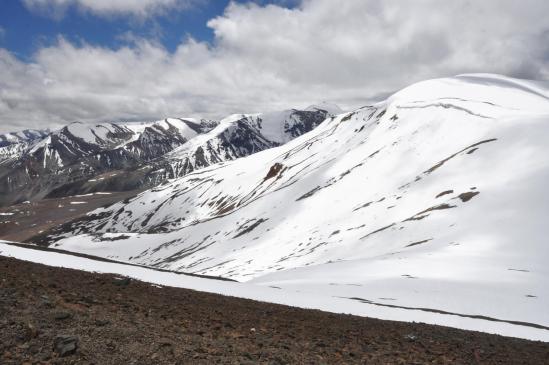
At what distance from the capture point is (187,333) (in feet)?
34.9

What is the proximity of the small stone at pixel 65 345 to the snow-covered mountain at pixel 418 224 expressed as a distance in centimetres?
1828

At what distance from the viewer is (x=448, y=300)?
26.0m

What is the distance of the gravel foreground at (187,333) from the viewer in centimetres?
847

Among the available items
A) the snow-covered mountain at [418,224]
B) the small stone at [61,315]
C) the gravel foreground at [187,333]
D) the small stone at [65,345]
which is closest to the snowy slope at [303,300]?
the snow-covered mountain at [418,224]

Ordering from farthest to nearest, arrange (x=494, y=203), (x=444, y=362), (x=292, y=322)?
1. (x=494, y=203)
2. (x=292, y=322)
3. (x=444, y=362)

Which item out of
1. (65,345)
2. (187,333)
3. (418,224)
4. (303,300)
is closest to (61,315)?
(65,345)

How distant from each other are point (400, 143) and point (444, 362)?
116205mm

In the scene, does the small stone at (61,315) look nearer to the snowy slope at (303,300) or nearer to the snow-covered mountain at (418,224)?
the snowy slope at (303,300)

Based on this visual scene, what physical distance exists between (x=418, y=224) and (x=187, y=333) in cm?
5078

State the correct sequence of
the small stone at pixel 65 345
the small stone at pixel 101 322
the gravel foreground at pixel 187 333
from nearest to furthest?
the small stone at pixel 65 345, the gravel foreground at pixel 187 333, the small stone at pixel 101 322

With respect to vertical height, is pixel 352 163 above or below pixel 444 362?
above

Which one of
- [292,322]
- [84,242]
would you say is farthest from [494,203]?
[84,242]

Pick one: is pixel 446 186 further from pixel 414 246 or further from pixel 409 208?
pixel 414 246

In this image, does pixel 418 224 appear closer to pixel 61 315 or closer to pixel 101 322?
pixel 101 322
